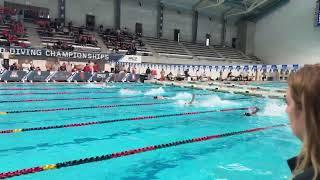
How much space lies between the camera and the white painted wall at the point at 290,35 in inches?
1324

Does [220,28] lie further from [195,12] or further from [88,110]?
[88,110]

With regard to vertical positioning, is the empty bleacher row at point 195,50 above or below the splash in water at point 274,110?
above

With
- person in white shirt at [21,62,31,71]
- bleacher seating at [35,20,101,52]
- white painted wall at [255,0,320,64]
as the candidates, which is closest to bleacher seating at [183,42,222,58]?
white painted wall at [255,0,320,64]

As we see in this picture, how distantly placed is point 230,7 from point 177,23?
555 cm

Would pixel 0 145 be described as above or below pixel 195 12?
below

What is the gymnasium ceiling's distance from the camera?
3297 centimetres

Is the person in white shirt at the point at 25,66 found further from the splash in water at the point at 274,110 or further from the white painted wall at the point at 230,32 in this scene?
the white painted wall at the point at 230,32

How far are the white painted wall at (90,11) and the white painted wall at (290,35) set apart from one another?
55.3 ft

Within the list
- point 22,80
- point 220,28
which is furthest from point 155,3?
point 22,80

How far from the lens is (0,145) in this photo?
5.46m

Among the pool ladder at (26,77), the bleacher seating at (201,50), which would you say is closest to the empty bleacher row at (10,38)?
the pool ladder at (26,77)

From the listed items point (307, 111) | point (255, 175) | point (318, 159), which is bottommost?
point (255, 175)

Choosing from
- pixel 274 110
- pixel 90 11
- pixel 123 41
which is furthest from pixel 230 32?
pixel 274 110

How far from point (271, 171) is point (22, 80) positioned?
15.2 meters
